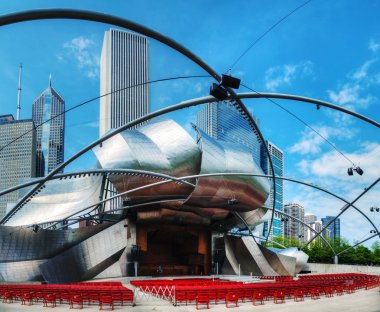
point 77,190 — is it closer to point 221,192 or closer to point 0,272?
point 0,272

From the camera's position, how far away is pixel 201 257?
5222 cm

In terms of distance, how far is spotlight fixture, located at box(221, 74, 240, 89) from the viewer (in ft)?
36.7

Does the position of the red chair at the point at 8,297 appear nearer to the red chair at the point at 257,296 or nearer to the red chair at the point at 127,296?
the red chair at the point at 127,296

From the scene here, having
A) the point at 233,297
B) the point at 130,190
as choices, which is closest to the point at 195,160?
the point at 130,190

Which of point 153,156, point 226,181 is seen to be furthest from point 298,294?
point 153,156

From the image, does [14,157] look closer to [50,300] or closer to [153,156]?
[153,156]

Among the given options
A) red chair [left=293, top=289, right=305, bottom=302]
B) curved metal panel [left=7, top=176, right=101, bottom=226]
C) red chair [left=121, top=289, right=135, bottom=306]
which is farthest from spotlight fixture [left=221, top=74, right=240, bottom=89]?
curved metal panel [left=7, top=176, right=101, bottom=226]

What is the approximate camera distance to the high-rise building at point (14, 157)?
151m

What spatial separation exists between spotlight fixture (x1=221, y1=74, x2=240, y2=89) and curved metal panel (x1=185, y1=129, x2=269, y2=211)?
27296 mm

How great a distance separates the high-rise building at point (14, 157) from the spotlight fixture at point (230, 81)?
490 ft

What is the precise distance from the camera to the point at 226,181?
3994 centimetres

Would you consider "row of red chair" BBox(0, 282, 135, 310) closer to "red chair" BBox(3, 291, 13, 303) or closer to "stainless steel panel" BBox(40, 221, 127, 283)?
"red chair" BBox(3, 291, 13, 303)

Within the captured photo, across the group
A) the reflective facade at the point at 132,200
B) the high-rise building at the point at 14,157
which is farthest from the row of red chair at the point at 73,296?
the high-rise building at the point at 14,157

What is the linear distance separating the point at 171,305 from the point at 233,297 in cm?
281
